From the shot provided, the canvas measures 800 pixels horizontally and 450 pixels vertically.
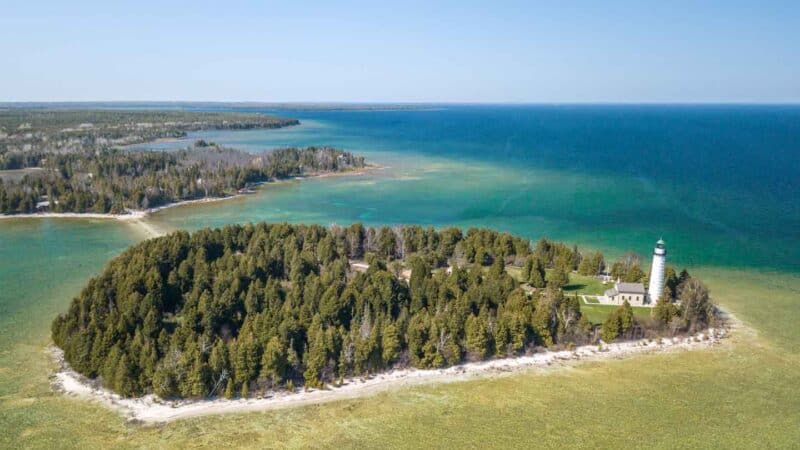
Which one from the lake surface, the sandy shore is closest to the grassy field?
the lake surface

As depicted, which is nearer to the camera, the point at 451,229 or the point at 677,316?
the point at 677,316

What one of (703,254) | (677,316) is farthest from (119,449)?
(703,254)

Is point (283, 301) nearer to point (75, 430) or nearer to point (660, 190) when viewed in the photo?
point (75, 430)

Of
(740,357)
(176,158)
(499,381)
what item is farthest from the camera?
(176,158)

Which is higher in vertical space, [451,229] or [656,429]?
[451,229]

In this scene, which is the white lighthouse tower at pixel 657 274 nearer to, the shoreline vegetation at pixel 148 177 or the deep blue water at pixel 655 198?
the deep blue water at pixel 655 198

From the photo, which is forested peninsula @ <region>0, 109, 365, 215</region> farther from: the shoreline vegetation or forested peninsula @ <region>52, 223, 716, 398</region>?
forested peninsula @ <region>52, 223, 716, 398</region>
